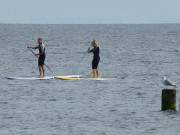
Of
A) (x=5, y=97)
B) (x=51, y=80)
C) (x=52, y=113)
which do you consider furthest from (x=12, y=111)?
(x=51, y=80)

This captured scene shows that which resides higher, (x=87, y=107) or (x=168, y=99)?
(x=168, y=99)

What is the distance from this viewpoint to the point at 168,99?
29.5 m

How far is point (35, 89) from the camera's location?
38.2 meters

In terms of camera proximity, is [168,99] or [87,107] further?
[87,107]

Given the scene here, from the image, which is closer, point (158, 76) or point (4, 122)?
point (4, 122)

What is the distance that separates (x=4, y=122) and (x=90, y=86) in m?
11.2

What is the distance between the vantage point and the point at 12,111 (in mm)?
31078

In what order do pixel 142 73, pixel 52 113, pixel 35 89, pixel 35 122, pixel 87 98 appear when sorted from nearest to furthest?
pixel 35 122 → pixel 52 113 → pixel 87 98 → pixel 35 89 → pixel 142 73

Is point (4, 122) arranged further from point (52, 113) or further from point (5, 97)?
point (5, 97)

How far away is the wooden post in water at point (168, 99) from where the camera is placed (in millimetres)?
29078

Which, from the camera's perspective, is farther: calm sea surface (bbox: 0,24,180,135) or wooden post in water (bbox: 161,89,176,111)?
wooden post in water (bbox: 161,89,176,111)

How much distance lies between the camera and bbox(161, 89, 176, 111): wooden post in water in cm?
2908

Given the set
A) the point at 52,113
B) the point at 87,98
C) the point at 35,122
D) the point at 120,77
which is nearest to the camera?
the point at 35,122

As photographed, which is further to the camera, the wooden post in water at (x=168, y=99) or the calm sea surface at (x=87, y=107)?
the wooden post in water at (x=168, y=99)
